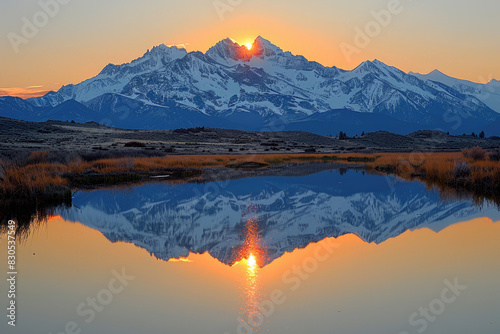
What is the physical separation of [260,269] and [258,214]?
10.00 m

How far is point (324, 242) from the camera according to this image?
1784 centimetres

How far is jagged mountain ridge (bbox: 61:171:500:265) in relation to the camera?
18156 mm

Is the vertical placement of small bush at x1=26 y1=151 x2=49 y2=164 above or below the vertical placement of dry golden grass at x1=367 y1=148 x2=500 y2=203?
above

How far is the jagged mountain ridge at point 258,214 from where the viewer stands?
1816cm

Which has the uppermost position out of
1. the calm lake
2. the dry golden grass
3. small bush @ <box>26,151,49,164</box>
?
small bush @ <box>26,151,49,164</box>

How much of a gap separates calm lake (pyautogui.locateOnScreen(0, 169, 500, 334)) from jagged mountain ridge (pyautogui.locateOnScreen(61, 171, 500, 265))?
10 centimetres

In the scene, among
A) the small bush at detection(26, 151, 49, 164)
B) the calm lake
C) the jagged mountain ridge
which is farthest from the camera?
the small bush at detection(26, 151, 49, 164)

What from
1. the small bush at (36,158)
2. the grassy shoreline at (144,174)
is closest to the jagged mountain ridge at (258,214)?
the grassy shoreline at (144,174)

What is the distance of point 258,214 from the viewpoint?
2412 cm

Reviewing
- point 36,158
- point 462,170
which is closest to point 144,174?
point 36,158

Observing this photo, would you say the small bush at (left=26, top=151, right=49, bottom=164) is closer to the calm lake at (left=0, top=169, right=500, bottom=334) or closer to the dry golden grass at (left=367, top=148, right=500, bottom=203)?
the calm lake at (left=0, top=169, right=500, bottom=334)

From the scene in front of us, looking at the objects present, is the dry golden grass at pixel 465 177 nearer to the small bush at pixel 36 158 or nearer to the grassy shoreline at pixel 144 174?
the grassy shoreline at pixel 144 174

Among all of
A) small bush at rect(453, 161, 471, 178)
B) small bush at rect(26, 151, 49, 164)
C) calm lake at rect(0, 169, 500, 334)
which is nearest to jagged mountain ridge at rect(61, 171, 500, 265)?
calm lake at rect(0, 169, 500, 334)

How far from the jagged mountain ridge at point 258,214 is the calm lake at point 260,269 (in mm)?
101
